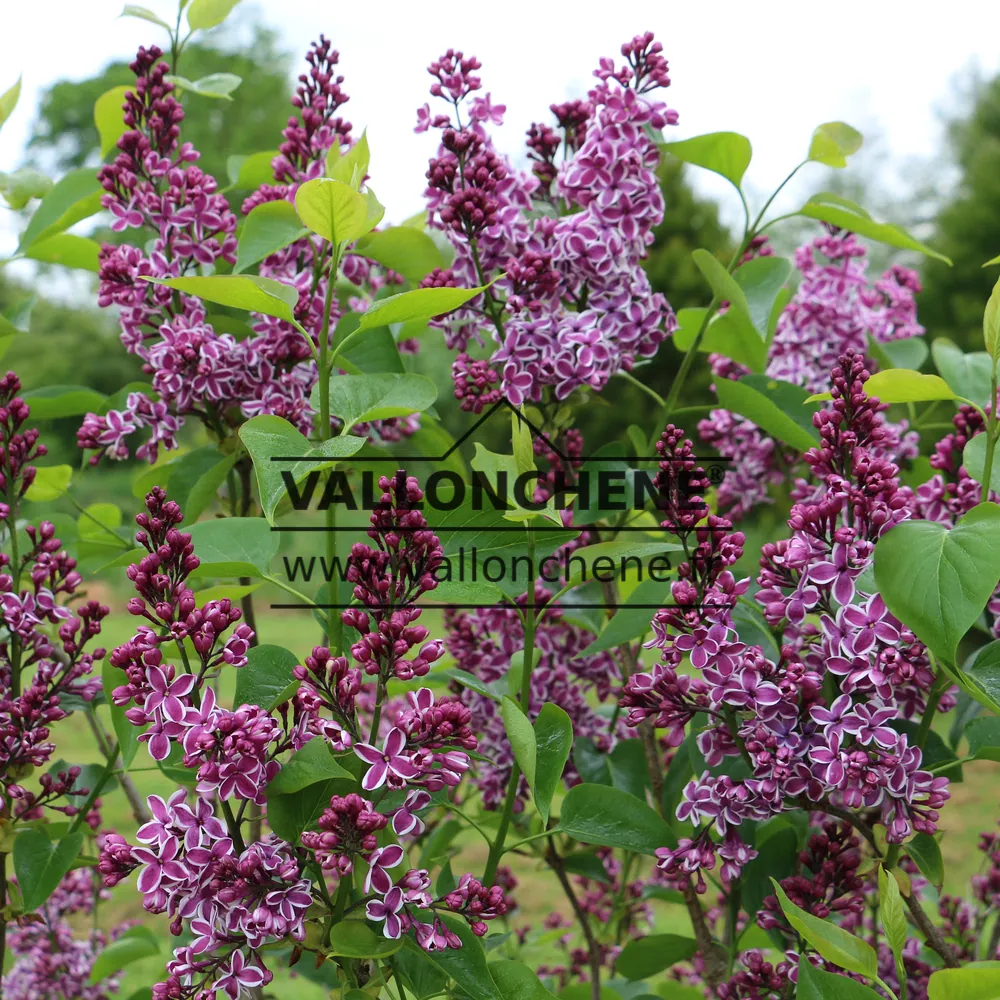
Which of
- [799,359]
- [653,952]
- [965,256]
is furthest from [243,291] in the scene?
[965,256]

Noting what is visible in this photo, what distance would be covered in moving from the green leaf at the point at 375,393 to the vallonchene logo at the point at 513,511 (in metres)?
0.06

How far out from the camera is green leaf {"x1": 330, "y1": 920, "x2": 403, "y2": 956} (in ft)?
2.89

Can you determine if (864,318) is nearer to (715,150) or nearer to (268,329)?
(715,150)

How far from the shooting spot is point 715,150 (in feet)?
4.51

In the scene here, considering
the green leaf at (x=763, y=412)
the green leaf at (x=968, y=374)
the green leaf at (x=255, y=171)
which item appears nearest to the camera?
the green leaf at (x=763, y=412)

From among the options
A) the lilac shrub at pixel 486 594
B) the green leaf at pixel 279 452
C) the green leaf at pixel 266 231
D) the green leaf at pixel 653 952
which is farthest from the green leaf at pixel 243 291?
the green leaf at pixel 653 952

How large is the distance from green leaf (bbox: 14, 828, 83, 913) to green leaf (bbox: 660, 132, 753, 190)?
3.82 feet

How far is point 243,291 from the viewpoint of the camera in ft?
3.19

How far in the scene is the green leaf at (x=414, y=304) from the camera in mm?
965

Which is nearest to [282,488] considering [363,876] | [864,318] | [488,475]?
[488,475]

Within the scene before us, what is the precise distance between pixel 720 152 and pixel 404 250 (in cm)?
45

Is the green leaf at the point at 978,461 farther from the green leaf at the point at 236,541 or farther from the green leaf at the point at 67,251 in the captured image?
the green leaf at the point at 67,251

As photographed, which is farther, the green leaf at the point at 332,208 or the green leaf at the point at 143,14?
the green leaf at the point at 143,14

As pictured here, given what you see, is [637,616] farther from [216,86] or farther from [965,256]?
[965,256]
